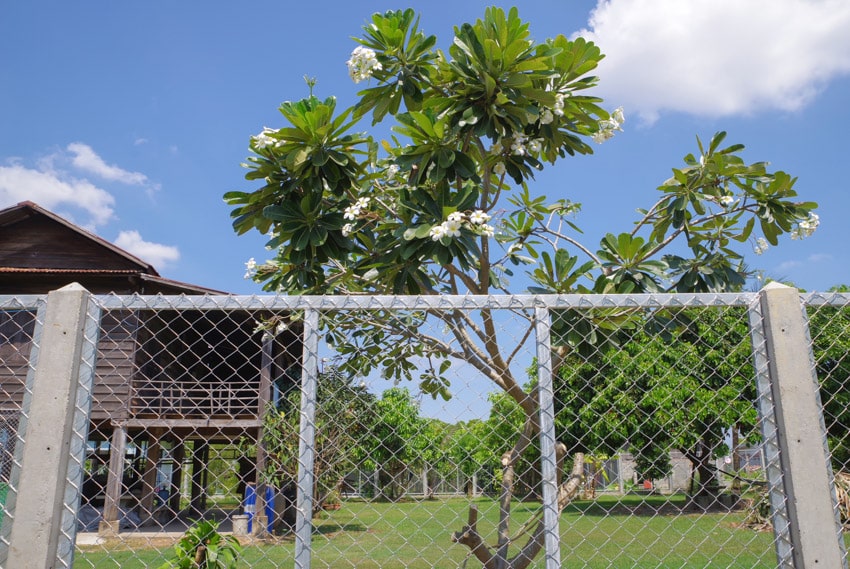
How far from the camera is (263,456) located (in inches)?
512

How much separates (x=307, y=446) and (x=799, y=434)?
155 centimetres

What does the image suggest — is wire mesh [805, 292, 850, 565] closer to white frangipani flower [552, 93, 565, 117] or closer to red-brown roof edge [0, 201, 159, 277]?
white frangipani flower [552, 93, 565, 117]

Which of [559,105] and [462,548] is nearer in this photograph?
[559,105]

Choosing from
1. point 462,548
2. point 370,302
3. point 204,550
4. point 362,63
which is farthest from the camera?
point 462,548

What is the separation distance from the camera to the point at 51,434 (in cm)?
202

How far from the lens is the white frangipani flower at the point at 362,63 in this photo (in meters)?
3.81

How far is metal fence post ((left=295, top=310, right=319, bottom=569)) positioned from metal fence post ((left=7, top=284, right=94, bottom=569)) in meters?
0.70

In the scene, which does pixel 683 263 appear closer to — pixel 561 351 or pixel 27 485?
pixel 561 351

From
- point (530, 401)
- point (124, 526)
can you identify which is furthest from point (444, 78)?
point (124, 526)

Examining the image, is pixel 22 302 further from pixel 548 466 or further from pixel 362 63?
pixel 362 63

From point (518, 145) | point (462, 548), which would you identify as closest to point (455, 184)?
point (518, 145)

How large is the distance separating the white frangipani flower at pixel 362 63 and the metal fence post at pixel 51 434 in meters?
2.27

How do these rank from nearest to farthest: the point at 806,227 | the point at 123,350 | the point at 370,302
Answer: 1. the point at 370,302
2. the point at 806,227
3. the point at 123,350

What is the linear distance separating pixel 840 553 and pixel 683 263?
7.69ft
